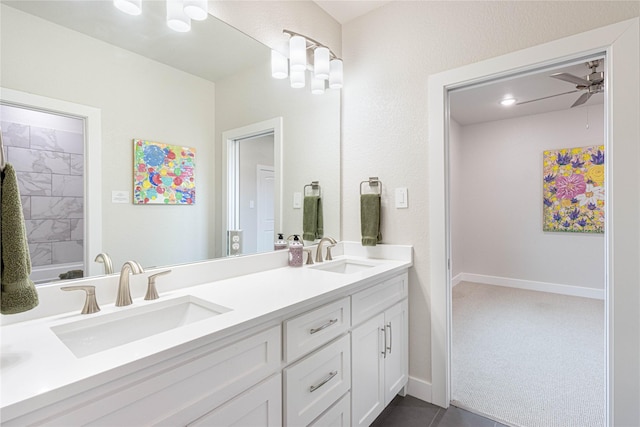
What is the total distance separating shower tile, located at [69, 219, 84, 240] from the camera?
1.05 meters

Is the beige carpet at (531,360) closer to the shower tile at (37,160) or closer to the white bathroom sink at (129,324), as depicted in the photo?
the white bathroom sink at (129,324)

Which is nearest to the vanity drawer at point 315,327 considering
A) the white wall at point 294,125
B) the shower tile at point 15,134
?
the white wall at point 294,125

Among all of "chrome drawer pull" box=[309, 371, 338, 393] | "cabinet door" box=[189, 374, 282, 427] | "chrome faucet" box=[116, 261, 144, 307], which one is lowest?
"chrome drawer pull" box=[309, 371, 338, 393]

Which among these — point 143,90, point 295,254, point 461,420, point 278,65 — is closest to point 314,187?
point 295,254

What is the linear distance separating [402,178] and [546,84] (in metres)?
2.35

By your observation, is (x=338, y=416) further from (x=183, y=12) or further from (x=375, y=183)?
(x=183, y=12)

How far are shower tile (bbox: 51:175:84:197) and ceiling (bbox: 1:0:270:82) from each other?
1.70ft

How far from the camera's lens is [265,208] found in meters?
1.82

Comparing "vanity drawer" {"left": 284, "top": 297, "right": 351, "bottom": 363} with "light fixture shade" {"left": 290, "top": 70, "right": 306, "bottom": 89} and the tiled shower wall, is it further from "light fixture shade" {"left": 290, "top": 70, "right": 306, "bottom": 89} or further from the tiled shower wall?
"light fixture shade" {"left": 290, "top": 70, "right": 306, "bottom": 89}

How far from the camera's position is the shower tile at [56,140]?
0.95 meters

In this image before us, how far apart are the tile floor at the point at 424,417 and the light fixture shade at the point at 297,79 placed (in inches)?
79.9

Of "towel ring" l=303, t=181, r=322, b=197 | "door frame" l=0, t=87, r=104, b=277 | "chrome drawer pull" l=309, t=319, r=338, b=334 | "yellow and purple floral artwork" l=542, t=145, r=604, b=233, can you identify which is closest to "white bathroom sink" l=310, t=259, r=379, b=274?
"towel ring" l=303, t=181, r=322, b=197

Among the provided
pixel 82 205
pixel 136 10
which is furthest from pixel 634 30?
pixel 82 205

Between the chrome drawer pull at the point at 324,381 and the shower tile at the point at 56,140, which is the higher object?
the shower tile at the point at 56,140
